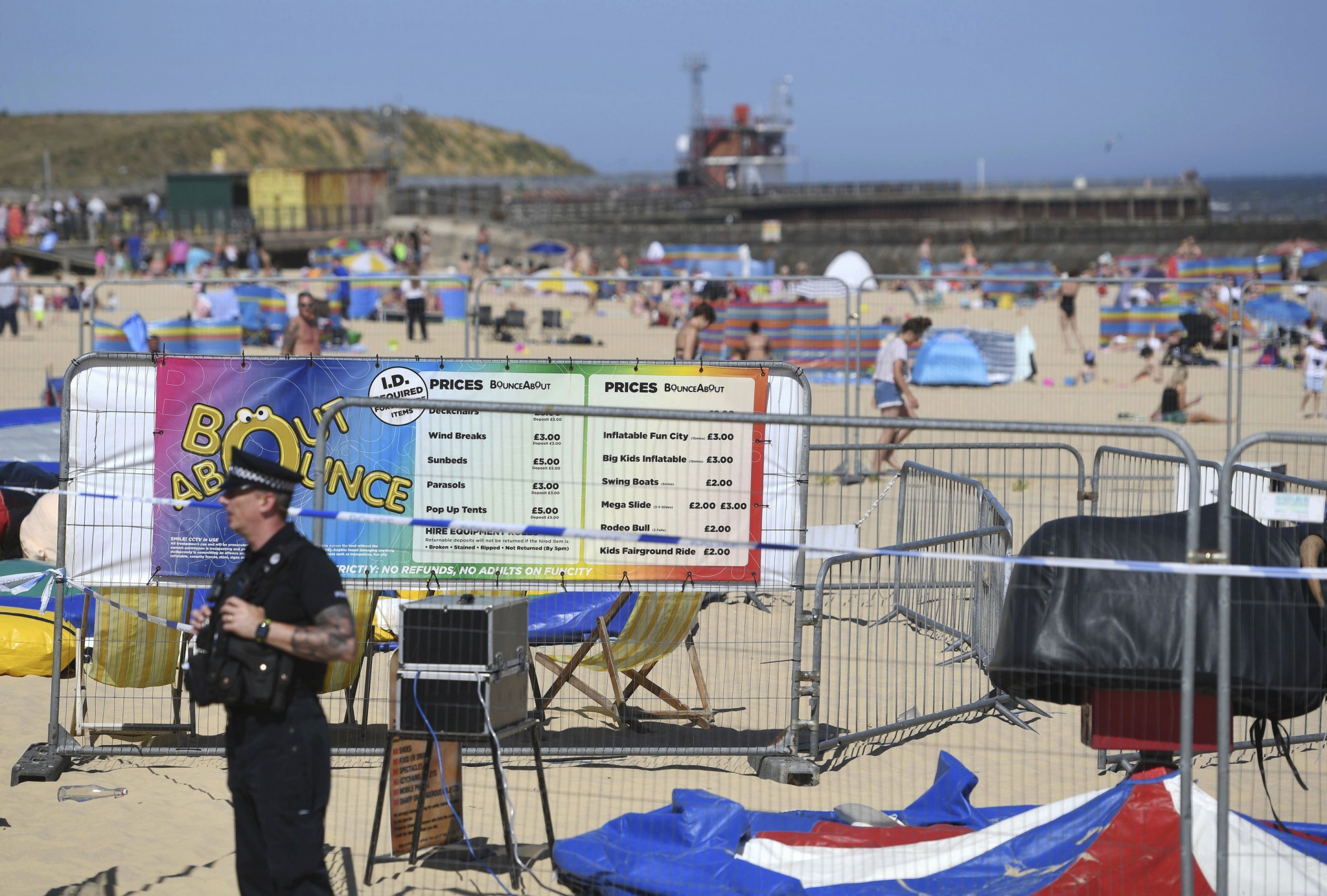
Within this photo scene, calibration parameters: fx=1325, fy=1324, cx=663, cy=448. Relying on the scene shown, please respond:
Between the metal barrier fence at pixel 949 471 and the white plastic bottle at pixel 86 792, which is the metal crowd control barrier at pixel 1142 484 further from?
the white plastic bottle at pixel 86 792

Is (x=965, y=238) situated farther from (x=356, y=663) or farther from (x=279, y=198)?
(x=356, y=663)

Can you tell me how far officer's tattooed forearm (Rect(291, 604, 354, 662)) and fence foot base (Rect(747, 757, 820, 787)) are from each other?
2.93 meters

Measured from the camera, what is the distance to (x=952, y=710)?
289 inches

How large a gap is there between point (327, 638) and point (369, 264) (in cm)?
3202

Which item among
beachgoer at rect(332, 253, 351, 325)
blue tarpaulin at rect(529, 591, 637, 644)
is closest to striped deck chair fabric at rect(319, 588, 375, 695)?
blue tarpaulin at rect(529, 591, 637, 644)

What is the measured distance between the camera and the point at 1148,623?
518 centimetres

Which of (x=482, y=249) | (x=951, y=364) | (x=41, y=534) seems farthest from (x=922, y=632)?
(x=482, y=249)

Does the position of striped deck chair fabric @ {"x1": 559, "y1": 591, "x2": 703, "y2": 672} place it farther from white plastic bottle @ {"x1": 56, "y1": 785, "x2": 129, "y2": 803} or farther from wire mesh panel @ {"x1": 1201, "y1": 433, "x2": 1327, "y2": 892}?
wire mesh panel @ {"x1": 1201, "y1": 433, "x2": 1327, "y2": 892}

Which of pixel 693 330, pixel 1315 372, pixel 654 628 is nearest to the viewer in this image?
pixel 654 628

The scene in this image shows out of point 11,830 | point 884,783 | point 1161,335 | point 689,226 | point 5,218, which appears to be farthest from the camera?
point 689,226

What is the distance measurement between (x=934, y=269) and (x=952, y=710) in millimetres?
35517

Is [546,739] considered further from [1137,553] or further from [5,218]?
[5,218]

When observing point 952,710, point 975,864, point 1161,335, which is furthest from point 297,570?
point 1161,335

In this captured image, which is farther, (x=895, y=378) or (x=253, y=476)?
(x=895, y=378)
